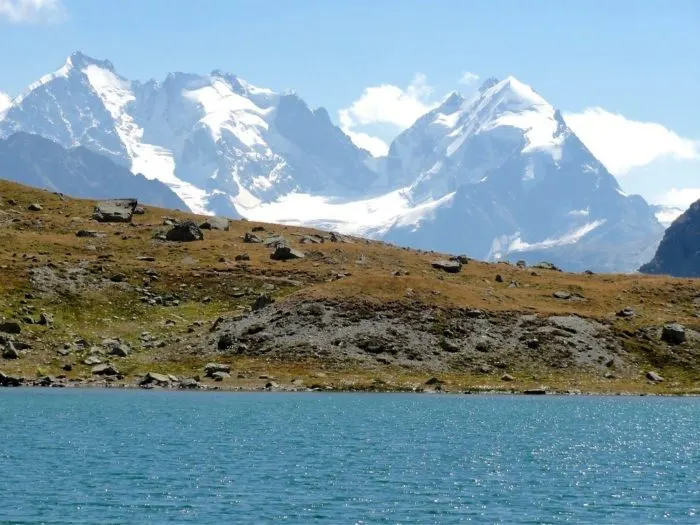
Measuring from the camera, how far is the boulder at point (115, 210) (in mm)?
154375

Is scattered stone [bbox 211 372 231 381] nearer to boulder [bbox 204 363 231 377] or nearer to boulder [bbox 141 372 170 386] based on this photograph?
boulder [bbox 204 363 231 377]

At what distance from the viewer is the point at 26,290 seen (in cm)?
11469

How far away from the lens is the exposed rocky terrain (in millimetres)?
102625

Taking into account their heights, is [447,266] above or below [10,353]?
above

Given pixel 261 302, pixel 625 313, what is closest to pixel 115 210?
pixel 261 302

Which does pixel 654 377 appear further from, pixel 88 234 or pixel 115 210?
pixel 115 210

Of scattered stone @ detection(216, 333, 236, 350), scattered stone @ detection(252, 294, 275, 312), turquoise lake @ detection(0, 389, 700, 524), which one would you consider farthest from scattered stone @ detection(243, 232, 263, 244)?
turquoise lake @ detection(0, 389, 700, 524)

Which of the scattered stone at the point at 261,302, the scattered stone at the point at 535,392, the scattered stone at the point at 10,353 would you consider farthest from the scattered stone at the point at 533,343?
the scattered stone at the point at 10,353

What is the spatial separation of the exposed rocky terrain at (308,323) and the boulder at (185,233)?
0.63 meters

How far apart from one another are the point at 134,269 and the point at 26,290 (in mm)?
15077

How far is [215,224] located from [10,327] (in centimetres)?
5702

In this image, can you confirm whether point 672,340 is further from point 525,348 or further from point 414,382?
point 414,382

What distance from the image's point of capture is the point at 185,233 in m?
144

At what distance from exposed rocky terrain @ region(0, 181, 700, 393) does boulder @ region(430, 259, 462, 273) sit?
0.37 meters
